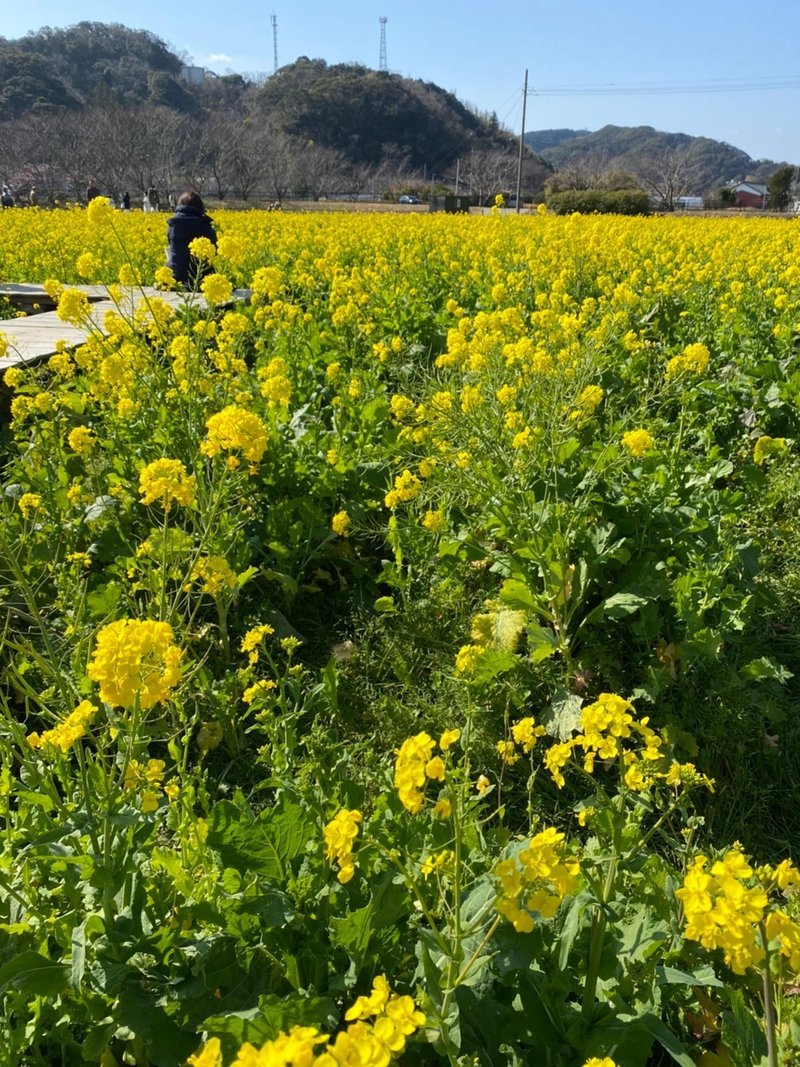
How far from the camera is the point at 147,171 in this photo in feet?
150

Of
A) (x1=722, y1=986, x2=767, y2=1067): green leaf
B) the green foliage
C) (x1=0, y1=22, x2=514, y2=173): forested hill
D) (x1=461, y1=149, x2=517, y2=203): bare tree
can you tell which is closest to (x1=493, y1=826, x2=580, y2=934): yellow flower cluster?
(x1=722, y1=986, x2=767, y2=1067): green leaf

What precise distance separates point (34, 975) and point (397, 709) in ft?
5.06

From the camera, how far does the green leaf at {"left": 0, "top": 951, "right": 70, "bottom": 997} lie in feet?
4.04

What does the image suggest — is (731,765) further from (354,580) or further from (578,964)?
(354,580)

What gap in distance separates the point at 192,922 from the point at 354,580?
217 cm

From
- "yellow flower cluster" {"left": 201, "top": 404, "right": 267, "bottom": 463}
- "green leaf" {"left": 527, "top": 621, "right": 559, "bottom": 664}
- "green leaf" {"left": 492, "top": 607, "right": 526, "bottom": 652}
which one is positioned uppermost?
"yellow flower cluster" {"left": 201, "top": 404, "right": 267, "bottom": 463}

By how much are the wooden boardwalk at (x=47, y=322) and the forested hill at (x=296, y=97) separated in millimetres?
71289

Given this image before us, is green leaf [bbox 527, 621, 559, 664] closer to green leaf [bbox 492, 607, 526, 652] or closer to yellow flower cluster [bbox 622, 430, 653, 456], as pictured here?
green leaf [bbox 492, 607, 526, 652]

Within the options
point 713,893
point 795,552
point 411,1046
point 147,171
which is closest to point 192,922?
point 411,1046

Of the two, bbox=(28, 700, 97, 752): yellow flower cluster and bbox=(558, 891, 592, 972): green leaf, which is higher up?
bbox=(28, 700, 97, 752): yellow flower cluster

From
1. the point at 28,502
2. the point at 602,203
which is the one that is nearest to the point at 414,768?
the point at 28,502

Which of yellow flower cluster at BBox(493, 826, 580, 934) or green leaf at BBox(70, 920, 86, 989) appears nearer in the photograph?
yellow flower cluster at BBox(493, 826, 580, 934)

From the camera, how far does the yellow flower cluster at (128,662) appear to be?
1.22 metres

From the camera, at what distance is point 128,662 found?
1.22m
